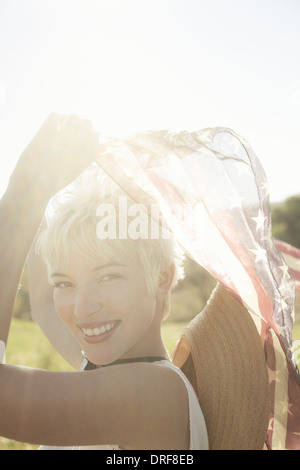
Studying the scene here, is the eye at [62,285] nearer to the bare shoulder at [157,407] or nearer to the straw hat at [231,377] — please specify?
the bare shoulder at [157,407]

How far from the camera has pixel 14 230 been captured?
4.29ft

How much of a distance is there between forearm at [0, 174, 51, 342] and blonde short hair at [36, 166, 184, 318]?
36 cm

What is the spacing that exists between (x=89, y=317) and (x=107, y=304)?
92 mm

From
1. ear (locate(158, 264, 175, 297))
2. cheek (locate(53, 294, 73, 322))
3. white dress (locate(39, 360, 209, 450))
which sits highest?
ear (locate(158, 264, 175, 297))

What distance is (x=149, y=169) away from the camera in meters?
1.71

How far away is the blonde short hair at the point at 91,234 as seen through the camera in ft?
5.50

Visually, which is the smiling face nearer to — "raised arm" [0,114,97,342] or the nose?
the nose

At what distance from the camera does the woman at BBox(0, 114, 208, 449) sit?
50.6 inches

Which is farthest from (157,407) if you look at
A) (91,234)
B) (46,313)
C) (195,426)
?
(46,313)

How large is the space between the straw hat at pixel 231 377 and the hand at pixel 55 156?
3.05 ft

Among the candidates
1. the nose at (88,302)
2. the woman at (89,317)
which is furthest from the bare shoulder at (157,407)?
the nose at (88,302)

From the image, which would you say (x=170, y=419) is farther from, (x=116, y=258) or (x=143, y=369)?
(x=116, y=258)

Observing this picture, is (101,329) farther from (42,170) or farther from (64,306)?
(42,170)

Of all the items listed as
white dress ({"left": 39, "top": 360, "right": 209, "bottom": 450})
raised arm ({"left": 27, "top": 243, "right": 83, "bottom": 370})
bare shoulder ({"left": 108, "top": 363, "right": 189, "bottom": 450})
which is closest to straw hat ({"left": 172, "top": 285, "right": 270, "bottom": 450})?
white dress ({"left": 39, "top": 360, "right": 209, "bottom": 450})
